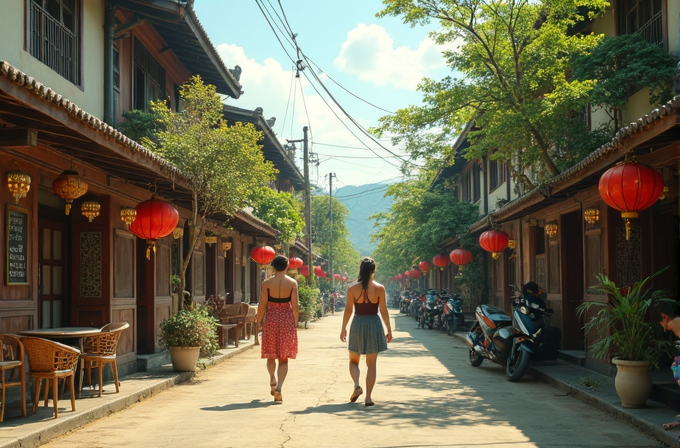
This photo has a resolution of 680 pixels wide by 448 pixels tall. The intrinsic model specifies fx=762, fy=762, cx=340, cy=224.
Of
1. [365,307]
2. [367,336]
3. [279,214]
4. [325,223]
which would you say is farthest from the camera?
[325,223]

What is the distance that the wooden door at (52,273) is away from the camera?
1162 centimetres

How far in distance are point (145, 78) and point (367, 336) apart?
365 inches

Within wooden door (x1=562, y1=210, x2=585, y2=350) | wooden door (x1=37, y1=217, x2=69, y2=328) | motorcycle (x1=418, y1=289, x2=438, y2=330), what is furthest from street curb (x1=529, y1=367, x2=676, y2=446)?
motorcycle (x1=418, y1=289, x2=438, y2=330)

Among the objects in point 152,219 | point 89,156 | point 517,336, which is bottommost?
point 517,336

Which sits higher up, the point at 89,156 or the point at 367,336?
the point at 89,156

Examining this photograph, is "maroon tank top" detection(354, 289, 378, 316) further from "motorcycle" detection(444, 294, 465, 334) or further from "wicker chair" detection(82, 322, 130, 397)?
"motorcycle" detection(444, 294, 465, 334)

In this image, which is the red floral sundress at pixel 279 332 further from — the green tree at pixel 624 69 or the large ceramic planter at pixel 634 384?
the green tree at pixel 624 69

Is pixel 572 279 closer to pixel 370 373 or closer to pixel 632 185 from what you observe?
pixel 632 185

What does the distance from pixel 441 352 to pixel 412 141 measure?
5.03 m

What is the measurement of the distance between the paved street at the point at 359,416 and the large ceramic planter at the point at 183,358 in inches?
14.2

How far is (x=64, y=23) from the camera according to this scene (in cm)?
1207

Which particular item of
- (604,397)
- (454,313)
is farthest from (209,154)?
(454,313)

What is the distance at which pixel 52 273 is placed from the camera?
12.0 metres

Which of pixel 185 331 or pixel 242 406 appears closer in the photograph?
pixel 242 406
